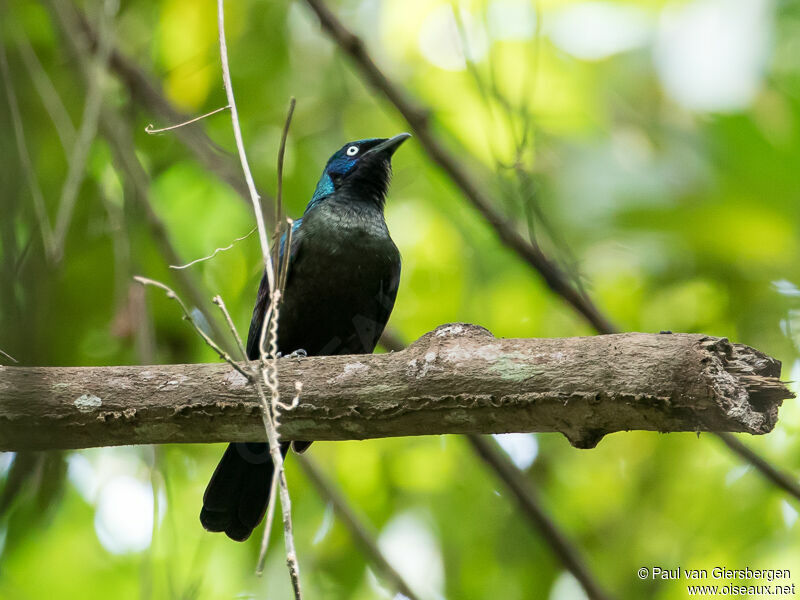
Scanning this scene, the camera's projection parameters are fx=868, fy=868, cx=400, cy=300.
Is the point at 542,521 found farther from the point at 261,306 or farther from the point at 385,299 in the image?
the point at 261,306

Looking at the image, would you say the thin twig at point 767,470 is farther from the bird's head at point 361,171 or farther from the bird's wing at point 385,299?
the bird's head at point 361,171

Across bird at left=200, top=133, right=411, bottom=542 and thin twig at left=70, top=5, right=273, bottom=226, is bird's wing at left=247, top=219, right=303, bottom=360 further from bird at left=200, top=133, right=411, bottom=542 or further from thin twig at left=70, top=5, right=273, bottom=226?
thin twig at left=70, top=5, right=273, bottom=226

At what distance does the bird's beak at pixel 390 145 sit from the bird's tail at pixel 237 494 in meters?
1.79

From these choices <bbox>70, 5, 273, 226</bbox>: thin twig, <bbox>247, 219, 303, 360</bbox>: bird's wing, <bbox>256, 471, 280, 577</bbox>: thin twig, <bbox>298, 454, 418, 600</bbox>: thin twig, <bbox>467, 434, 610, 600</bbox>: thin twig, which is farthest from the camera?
<bbox>70, 5, 273, 226</bbox>: thin twig

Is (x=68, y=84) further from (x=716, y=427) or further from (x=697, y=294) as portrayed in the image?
(x=716, y=427)

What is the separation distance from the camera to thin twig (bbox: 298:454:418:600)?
13.0 ft

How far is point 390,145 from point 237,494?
2.05m

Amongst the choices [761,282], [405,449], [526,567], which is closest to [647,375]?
A: [761,282]

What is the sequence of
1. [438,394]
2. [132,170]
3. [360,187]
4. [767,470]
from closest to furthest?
[438,394] → [767,470] → [132,170] → [360,187]

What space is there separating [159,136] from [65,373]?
105 inches

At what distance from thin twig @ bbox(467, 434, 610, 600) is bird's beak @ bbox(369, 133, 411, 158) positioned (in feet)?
5.53

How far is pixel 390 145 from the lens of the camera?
4.79m

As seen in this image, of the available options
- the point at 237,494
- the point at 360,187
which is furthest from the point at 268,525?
the point at 360,187

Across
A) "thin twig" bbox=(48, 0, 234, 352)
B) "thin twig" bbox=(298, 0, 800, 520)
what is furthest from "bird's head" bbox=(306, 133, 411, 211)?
"thin twig" bbox=(48, 0, 234, 352)
